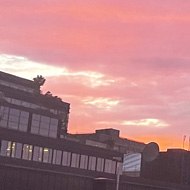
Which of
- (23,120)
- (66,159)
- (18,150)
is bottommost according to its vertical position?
(66,159)

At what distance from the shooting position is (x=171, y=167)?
147m

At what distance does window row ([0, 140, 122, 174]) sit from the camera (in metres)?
96.4

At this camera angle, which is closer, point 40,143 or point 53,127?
point 40,143

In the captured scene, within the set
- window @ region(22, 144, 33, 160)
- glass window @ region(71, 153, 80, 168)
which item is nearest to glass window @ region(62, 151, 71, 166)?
glass window @ region(71, 153, 80, 168)

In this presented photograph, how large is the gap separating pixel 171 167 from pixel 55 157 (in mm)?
52855

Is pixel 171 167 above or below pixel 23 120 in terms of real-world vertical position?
below

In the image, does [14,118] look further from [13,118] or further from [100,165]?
[100,165]

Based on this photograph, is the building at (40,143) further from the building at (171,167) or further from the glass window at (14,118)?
the building at (171,167)

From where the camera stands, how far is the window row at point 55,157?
316 feet

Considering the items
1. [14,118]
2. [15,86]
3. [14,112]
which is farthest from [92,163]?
[15,86]

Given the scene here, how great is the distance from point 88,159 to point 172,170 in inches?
1715

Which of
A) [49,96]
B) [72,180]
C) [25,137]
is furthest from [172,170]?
[72,180]

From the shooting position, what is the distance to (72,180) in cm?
6756

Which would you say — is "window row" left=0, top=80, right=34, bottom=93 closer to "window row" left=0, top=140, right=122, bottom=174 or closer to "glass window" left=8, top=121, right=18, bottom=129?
"glass window" left=8, top=121, right=18, bottom=129
